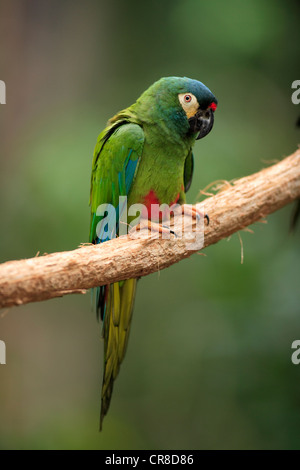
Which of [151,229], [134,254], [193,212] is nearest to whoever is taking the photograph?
[134,254]

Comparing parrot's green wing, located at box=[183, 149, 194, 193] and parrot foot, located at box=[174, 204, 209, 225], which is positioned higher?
parrot's green wing, located at box=[183, 149, 194, 193]

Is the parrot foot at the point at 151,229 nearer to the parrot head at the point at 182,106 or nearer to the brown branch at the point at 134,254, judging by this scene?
the brown branch at the point at 134,254

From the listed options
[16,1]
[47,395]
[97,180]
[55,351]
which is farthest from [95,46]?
[47,395]

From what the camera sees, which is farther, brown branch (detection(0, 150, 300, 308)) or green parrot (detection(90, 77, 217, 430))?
green parrot (detection(90, 77, 217, 430))

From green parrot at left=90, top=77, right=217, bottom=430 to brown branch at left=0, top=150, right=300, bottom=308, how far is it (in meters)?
0.21

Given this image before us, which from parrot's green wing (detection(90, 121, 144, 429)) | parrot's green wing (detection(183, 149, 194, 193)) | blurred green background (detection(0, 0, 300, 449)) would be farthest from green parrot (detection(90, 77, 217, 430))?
blurred green background (detection(0, 0, 300, 449))

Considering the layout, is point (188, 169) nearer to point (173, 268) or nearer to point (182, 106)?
point (182, 106)

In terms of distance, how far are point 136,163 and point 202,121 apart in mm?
287

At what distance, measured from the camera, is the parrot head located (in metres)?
1.54

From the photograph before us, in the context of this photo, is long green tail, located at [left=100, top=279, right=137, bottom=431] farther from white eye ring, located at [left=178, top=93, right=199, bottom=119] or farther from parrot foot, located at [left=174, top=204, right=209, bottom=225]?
white eye ring, located at [left=178, top=93, right=199, bottom=119]

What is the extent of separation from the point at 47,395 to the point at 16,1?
7.47ft

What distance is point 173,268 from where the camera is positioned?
8.91ft

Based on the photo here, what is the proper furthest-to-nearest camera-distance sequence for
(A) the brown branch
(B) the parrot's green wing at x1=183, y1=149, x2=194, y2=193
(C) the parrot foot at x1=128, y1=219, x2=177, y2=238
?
(B) the parrot's green wing at x1=183, y1=149, x2=194, y2=193 < (C) the parrot foot at x1=128, y1=219, x2=177, y2=238 < (A) the brown branch

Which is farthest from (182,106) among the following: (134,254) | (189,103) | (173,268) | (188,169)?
(173,268)
